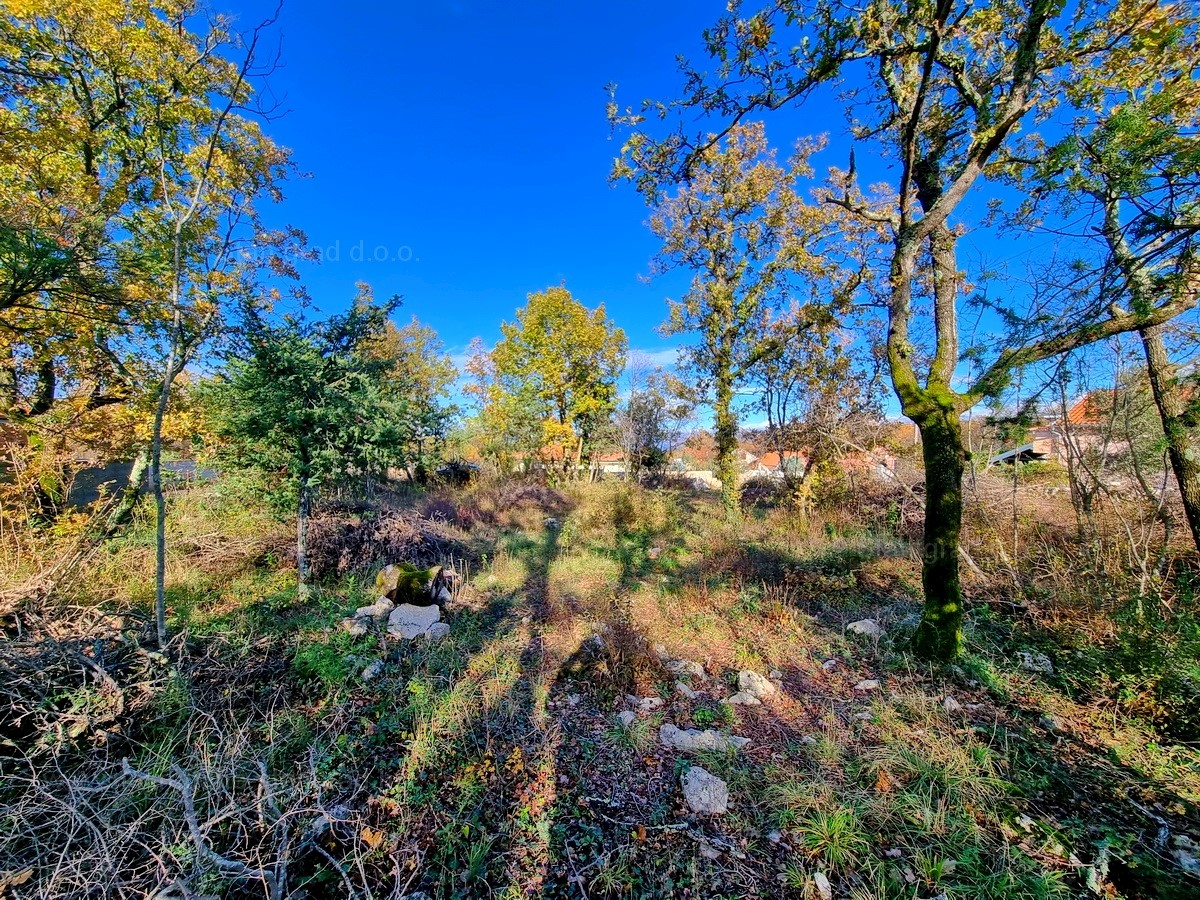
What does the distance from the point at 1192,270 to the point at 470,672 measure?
5.77m

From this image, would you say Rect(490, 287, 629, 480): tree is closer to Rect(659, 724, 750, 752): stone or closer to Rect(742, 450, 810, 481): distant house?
Rect(742, 450, 810, 481): distant house

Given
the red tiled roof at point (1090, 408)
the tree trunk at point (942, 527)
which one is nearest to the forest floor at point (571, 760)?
the tree trunk at point (942, 527)

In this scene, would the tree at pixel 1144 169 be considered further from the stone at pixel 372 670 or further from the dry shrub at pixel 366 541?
the dry shrub at pixel 366 541

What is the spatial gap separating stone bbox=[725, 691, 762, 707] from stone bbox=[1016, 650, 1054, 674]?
7.82ft

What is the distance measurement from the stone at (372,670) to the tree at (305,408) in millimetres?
2210

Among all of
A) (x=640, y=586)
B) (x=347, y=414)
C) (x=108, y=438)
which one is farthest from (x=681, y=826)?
(x=108, y=438)

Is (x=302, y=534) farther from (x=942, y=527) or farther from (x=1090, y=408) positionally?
(x=1090, y=408)

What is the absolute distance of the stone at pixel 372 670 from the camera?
12.1 ft

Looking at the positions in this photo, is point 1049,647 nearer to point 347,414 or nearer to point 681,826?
point 681,826

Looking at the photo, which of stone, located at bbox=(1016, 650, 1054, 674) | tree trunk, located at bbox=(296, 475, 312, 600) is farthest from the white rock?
stone, located at bbox=(1016, 650, 1054, 674)

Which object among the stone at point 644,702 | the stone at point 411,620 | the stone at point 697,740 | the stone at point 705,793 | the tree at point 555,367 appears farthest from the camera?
the tree at point 555,367

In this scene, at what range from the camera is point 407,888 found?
2.04 m

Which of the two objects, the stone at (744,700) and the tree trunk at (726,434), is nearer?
the stone at (744,700)

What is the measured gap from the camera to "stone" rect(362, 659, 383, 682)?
3.68 m
